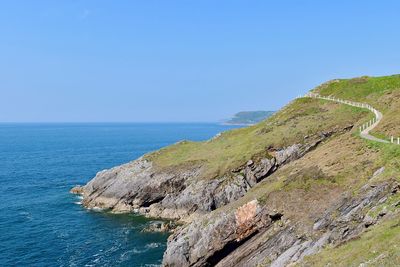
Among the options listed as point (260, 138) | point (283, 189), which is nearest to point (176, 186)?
point (260, 138)

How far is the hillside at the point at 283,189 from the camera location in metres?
38.3

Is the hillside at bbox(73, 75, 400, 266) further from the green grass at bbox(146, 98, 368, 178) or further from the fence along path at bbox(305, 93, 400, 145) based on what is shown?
the fence along path at bbox(305, 93, 400, 145)

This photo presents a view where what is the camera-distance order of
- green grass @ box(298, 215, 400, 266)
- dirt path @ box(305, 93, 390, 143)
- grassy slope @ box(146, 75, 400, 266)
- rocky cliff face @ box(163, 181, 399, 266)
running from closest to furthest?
green grass @ box(298, 215, 400, 266), grassy slope @ box(146, 75, 400, 266), rocky cliff face @ box(163, 181, 399, 266), dirt path @ box(305, 93, 390, 143)

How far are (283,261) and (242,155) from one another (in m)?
42.9

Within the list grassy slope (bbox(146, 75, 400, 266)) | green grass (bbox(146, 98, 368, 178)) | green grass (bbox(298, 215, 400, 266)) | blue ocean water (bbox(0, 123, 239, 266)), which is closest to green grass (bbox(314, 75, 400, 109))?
grassy slope (bbox(146, 75, 400, 266))

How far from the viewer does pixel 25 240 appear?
65.6 meters

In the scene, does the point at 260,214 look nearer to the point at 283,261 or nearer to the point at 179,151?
the point at 283,261

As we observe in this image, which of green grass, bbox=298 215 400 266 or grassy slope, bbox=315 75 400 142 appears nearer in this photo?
green grass, bbox=298 215 400 266

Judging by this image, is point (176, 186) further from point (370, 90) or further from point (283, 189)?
point (370, 90)

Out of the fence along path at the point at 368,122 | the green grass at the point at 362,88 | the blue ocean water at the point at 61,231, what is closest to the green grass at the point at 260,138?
the fence along path at the point at 368,122

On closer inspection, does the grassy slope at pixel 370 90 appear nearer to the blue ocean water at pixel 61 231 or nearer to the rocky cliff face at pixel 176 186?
the rocky cliff face at pixel 176 186

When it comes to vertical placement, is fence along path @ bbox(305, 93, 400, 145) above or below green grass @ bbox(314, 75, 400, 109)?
below

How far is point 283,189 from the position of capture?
53.5 m

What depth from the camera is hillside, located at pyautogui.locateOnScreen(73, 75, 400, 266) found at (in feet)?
126
